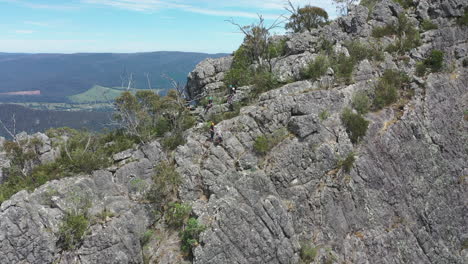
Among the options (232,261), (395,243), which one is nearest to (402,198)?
(395,243)

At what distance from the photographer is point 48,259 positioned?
16.8 m

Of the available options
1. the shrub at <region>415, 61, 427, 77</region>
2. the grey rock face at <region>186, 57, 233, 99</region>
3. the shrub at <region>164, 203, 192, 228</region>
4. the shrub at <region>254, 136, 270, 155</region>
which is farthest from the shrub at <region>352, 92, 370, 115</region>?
the shrub at <region>164, 203, 192, 228</region>

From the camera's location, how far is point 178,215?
19.4 m

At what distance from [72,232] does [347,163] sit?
18.4m

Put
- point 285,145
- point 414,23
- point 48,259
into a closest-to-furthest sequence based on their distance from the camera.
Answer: point 48,259 → point 285,145 → point 414,23

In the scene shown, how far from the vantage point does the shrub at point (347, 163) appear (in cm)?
2155

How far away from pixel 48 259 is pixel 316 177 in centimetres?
1750

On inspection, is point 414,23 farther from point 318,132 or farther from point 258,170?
point 258,170

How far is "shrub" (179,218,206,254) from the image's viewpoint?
58.3 ft

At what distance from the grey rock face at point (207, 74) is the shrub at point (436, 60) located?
2047cm

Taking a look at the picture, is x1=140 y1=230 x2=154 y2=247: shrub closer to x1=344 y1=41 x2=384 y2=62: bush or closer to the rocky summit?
the rocky summit

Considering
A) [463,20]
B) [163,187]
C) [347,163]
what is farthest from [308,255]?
[463,20]

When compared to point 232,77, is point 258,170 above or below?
below

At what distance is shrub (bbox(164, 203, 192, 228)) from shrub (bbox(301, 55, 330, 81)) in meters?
16.3
